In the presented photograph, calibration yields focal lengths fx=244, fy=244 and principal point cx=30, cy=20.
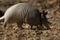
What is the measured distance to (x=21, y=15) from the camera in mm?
4980

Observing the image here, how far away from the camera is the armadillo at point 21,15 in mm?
4914

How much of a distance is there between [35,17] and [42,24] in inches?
12.1

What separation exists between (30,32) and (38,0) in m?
2.85

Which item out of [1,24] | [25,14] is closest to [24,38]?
[25,14]

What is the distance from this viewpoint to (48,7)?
750 cm

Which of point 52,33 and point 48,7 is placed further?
point 48,7

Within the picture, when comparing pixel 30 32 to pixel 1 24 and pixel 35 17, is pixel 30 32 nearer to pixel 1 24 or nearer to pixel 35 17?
pixel 35 17

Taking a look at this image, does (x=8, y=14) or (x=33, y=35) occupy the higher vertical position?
(x=8, y=14)

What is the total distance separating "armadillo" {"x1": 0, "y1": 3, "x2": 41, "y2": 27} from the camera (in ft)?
16.1

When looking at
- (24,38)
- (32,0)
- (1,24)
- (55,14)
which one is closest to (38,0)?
(32,0)

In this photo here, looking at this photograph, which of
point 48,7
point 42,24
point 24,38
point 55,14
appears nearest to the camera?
point 24,38

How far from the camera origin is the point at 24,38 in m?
4.79

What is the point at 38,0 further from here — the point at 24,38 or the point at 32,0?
the point at 24,38

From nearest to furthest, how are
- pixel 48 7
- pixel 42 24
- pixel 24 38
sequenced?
pixel 24 38 → pixel 42 24 → pixel 48 7
